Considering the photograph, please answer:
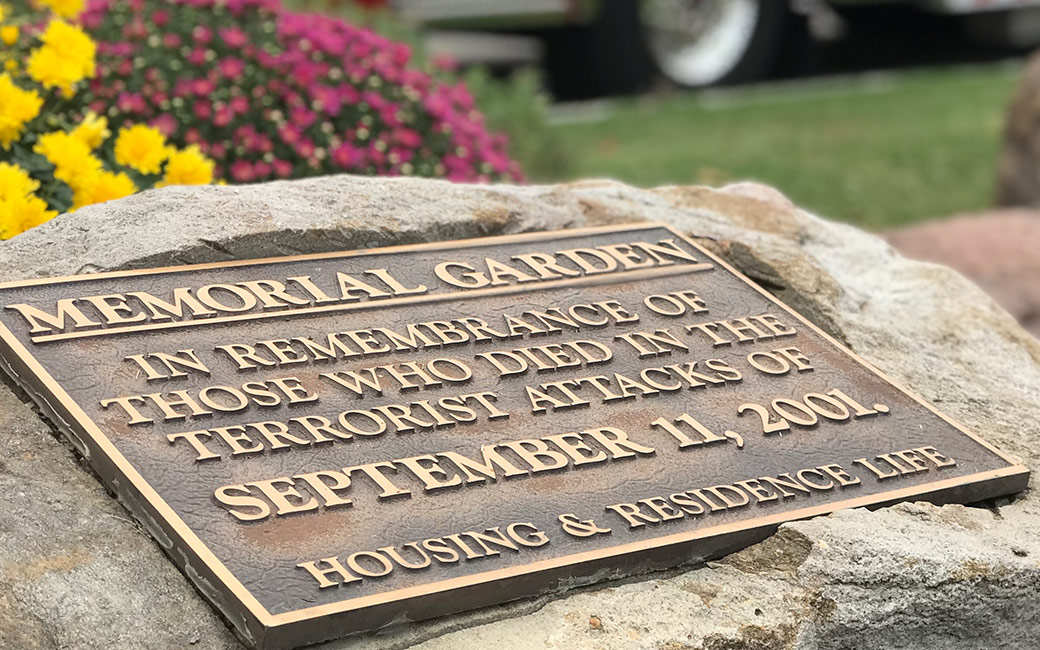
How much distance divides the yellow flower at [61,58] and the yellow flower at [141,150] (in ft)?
0.56

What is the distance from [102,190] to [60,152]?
0.12 metres

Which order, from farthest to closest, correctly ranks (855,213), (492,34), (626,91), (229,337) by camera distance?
(626,91) < (492,34) < (855,213) < (229,337)

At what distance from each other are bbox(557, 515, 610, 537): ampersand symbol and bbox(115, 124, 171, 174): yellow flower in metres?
1.48

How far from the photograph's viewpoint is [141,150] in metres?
3.17

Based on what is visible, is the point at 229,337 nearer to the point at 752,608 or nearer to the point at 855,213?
the point at 752,608

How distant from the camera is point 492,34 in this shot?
8.35 meters

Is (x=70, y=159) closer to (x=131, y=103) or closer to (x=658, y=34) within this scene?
A: (x=131, y=103)

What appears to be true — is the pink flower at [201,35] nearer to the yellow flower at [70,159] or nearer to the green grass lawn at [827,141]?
the yellow flower at [70,159]

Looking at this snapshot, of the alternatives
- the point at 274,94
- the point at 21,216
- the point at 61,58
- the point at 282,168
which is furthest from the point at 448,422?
the point at 274,94

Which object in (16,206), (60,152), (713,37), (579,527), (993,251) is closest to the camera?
(579,527)

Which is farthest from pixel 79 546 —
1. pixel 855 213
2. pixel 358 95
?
pixel 855 213

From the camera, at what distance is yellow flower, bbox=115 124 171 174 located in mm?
3158

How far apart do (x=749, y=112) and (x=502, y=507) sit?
688 cm

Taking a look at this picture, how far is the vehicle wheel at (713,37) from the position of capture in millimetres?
8820
